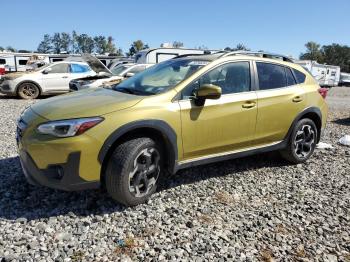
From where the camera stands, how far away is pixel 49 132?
3.55m

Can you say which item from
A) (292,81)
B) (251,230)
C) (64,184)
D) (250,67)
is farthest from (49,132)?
(292,81)

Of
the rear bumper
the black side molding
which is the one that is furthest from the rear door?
the rear bumper

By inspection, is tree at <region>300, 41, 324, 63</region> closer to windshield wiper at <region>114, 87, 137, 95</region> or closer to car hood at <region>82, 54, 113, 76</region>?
car hood at <region>82, 54, 113, 76</region>

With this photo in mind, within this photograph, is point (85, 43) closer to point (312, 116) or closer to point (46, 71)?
point (46, 71)

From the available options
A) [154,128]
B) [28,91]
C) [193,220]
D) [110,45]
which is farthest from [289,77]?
[110,45]

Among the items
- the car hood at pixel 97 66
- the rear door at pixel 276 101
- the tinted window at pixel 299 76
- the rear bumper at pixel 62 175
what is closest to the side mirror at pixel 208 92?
the rear door at pixel 276 101

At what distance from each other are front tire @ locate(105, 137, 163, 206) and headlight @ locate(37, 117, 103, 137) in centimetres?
41

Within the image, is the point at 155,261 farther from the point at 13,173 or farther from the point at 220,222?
the point at 13,173

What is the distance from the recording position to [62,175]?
11.6 feet

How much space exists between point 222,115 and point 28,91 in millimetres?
11862

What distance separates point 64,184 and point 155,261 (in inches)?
47.1

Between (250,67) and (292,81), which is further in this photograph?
(292,81)

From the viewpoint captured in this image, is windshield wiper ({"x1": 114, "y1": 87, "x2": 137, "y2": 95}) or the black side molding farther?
windshield wiper ({"x1": 114, "y1": 87, "x2": 137, "y2": 95})

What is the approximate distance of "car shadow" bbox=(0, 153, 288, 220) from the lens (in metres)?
3.83
